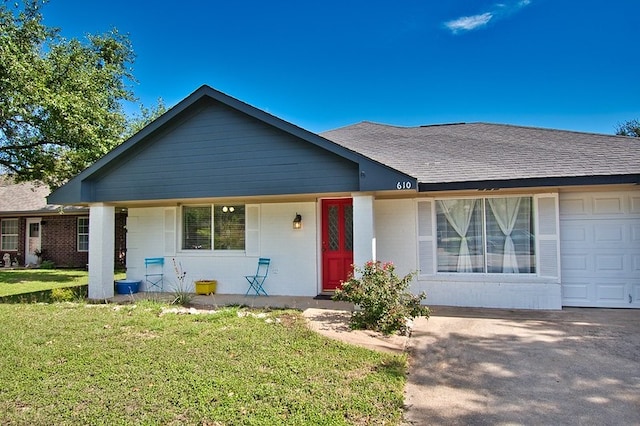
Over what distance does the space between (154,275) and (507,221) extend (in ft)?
28.6

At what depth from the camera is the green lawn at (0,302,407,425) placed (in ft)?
11.0

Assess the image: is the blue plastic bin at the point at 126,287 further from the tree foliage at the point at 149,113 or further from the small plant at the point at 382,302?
the tree foliage at the point at 149,113

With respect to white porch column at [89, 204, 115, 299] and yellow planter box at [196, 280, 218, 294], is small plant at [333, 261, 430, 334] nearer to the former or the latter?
yellow planter box at [196, 280, 218, 294]

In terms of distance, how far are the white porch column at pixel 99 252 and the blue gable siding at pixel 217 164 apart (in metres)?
0.43

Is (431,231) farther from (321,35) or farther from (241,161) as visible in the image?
(321,35)

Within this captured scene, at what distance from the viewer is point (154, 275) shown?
1008 centimetres

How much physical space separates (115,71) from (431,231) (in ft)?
48.6

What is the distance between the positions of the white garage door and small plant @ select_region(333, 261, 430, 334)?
3.66 meters

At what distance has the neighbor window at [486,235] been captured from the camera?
24.8 feet

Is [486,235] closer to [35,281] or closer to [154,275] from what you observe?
[154,275]

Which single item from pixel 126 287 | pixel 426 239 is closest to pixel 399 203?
pixel 426 239

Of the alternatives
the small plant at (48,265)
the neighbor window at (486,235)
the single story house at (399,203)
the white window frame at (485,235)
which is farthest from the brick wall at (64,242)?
the neighbor window at (486,235)

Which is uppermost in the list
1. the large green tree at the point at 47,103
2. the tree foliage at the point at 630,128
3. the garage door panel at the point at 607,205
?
the tree foliage at the point at 630,128

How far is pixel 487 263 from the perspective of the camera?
7703 mm
